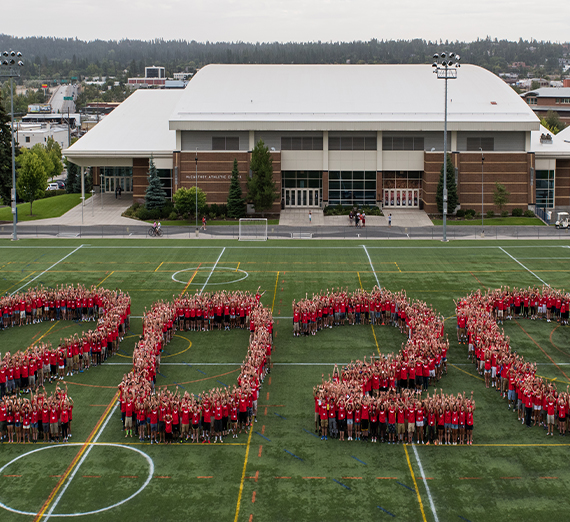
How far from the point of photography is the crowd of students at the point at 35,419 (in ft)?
75.8

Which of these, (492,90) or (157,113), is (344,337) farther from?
(157,113)

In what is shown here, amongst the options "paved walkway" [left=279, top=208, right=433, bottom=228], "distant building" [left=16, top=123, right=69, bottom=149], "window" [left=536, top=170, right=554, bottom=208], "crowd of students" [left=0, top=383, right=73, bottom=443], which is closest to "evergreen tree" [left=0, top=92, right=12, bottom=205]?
"paved walkway" [left=279, top=208, right=433, bottom=228]

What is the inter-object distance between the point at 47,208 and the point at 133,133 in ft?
39.2

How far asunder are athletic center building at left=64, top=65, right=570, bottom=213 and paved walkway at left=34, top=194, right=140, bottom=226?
2861 millimetres

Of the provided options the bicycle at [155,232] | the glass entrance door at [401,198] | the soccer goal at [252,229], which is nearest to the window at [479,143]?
the glass entrance door at [401,198]

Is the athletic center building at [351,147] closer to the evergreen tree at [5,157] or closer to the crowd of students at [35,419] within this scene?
the evergreen tree at [5,157]

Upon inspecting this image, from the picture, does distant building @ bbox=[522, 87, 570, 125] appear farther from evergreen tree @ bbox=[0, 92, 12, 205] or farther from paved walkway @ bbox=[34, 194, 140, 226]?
evergreen tree @ bbox=[0, 92, 12, 205]

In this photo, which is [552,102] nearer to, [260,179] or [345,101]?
[345,101]

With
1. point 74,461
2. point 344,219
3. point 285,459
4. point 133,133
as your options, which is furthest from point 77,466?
point 133,133

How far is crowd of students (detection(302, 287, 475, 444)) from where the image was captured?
23.1 m

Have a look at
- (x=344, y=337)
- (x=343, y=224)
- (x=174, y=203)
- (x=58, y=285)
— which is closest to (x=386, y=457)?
(x=344, y=337)

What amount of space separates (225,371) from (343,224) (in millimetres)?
39453

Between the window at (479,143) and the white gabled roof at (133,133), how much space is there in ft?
96.5

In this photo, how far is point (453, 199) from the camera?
6906 centimetres
